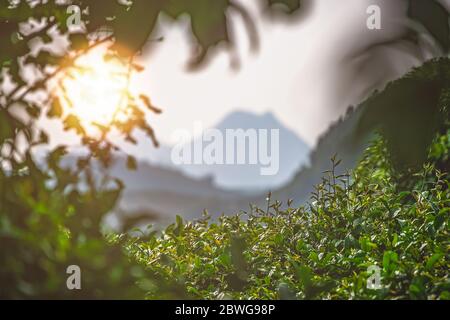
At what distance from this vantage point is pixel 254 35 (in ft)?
17.9

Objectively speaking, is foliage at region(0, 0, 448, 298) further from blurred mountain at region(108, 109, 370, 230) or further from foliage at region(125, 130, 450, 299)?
blurred mountain at region(108, 109, 370, 230)

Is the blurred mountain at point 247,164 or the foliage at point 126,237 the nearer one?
the foliage at point 126,237

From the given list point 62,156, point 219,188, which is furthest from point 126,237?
point 219,188

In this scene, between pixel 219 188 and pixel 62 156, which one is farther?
pixel 219 188

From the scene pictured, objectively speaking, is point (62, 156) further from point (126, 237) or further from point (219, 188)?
point (219, 188)

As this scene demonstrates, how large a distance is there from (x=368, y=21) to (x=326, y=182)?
1.50 metres

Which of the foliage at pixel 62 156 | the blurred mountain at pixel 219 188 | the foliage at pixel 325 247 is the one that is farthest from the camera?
the blurred mountain at pixel 219 188

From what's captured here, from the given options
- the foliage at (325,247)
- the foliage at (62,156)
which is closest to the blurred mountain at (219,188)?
the foliage at (325,247)

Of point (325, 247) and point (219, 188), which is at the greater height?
point (219, 188)

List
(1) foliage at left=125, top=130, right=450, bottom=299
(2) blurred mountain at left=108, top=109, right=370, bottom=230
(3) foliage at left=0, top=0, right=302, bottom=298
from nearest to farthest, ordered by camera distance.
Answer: (3) foliage at left=0, top=0, right=302, bottom=298 < (1) foliage at left=125, top=130, right=450, bottom=299 < (2) blurred mountain at left=108, top=109, right=370, bottom=230

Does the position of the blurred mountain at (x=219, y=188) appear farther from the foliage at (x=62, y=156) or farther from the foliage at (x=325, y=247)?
the foliage at (x=62, y=156)

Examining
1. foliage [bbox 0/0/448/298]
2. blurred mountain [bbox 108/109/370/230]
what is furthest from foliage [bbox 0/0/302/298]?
blurred mountain [bbox 108/109/370/230]
